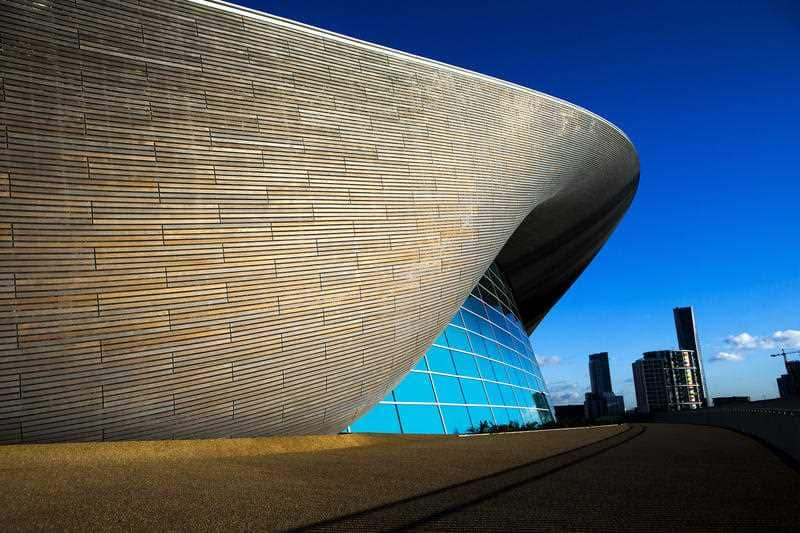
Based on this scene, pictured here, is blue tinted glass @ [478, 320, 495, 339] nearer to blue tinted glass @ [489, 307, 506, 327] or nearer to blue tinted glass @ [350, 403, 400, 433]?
blue tinted glass @ [489, 307, 506, 327]

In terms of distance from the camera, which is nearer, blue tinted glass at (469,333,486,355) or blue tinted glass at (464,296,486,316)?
blue tinted glass at (469,333,486,355)

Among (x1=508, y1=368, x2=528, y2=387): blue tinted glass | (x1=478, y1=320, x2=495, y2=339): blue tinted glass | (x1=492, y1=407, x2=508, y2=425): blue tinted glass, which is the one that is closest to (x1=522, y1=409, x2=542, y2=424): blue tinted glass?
(x1=508, y1=368, x2=528, y2=387): blue tinted glass

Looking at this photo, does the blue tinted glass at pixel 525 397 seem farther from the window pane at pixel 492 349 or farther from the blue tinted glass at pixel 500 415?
the blue tinted glass at pixel 500 415

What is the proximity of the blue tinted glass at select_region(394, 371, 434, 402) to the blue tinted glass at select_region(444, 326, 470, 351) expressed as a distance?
8.52 feet

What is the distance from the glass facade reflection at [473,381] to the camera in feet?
55.6

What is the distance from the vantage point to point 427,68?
48.9 feet

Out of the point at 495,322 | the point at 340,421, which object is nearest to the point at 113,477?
the point at 340,421

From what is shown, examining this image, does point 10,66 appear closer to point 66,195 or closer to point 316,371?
point 66,195

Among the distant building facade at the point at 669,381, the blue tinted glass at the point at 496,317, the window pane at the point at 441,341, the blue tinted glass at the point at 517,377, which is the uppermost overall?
the blue tinted glass at the point at 496,317

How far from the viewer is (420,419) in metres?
17.1

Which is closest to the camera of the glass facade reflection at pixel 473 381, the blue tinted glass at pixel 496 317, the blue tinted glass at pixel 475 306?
the glass facade reflection at pixel 473 381

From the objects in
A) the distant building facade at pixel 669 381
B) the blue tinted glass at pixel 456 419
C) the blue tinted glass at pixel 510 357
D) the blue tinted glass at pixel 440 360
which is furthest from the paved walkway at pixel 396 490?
the distant building facade at pixel 669 381

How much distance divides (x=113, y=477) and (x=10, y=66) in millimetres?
6247

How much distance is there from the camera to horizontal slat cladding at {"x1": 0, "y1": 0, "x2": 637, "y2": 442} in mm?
9422
